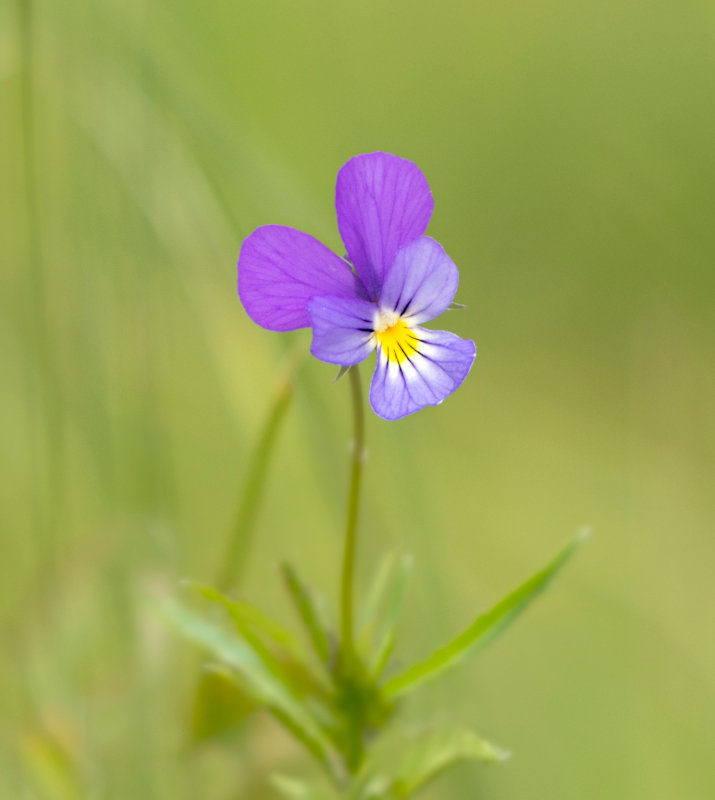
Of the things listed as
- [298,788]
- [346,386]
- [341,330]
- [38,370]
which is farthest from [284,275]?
[346,386]

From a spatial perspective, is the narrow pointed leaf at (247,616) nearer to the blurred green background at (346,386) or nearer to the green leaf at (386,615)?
the green leaf at (386,615)

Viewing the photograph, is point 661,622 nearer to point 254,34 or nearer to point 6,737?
point 6,737

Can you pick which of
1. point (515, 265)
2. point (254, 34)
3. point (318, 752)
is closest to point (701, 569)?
point (515, 265)

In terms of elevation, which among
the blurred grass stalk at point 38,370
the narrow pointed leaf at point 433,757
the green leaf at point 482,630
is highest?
the blurred grass stalk at point 38,370

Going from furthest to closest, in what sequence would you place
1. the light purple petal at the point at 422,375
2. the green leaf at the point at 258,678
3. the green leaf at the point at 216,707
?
the green leaf at the point at 216,707
the green leaf at the point at 258,678
the light purple petal at the point at 422,375

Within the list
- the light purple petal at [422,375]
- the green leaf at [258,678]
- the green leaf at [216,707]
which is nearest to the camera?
the light purple petal at [422,375]

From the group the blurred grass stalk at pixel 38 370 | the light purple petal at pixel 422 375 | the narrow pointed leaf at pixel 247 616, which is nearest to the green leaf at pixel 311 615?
the narrow pointed leaf at pixel 247 616

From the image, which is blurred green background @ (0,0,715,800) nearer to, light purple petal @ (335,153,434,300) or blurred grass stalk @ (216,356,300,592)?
blurred grass stalk @ (216,356,300,592)

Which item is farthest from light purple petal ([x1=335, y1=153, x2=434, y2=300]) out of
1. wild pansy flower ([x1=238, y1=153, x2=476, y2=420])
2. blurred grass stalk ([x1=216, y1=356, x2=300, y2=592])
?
blurred grass stalk ([x1=216, y1=356, x2=300, y2=592])
